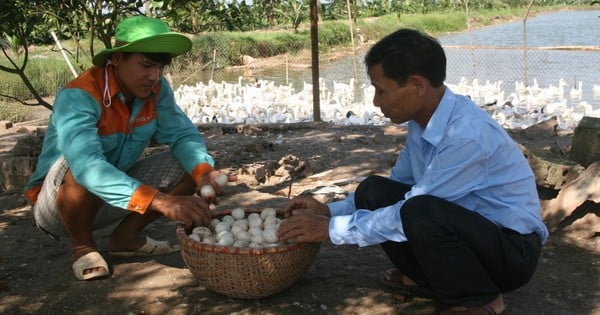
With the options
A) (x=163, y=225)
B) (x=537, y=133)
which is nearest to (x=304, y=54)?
(x=537, y=133)

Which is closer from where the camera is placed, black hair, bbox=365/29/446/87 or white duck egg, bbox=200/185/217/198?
black hair, bbox=365/29/446/87

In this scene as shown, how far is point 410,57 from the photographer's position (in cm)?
234

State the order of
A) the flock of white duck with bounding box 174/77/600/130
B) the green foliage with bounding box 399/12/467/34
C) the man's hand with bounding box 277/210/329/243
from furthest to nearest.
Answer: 1. the green foliage with bounding box 399/12/467/34
2. the flock of white duck with bounding box 174/77/600/130
3. the man's hand with bounding box 277/210/329/243

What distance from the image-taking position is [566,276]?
3072 mm

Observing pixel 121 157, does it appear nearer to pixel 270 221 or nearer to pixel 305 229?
pixel 270 221

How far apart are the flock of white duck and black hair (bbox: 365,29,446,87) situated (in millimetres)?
6541

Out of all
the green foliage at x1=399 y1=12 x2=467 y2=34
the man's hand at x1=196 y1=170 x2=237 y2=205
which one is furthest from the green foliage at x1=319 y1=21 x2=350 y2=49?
the man's hand at x1=196 y1=170 x2=237 y2=205

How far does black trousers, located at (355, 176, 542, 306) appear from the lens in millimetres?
2248

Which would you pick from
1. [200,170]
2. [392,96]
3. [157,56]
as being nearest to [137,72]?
[157,56]

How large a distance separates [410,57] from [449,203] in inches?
22.2

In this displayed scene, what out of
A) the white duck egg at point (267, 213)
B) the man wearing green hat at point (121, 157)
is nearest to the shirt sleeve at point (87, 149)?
the man wearing green hat at point (121, 157)

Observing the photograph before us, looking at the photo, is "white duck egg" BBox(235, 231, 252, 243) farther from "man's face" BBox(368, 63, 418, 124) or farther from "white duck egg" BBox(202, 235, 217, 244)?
"man's face" BBox(368, 63, 418, 124)

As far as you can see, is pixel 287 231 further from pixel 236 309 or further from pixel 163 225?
pixel 163 225

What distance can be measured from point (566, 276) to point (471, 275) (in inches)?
40.3
